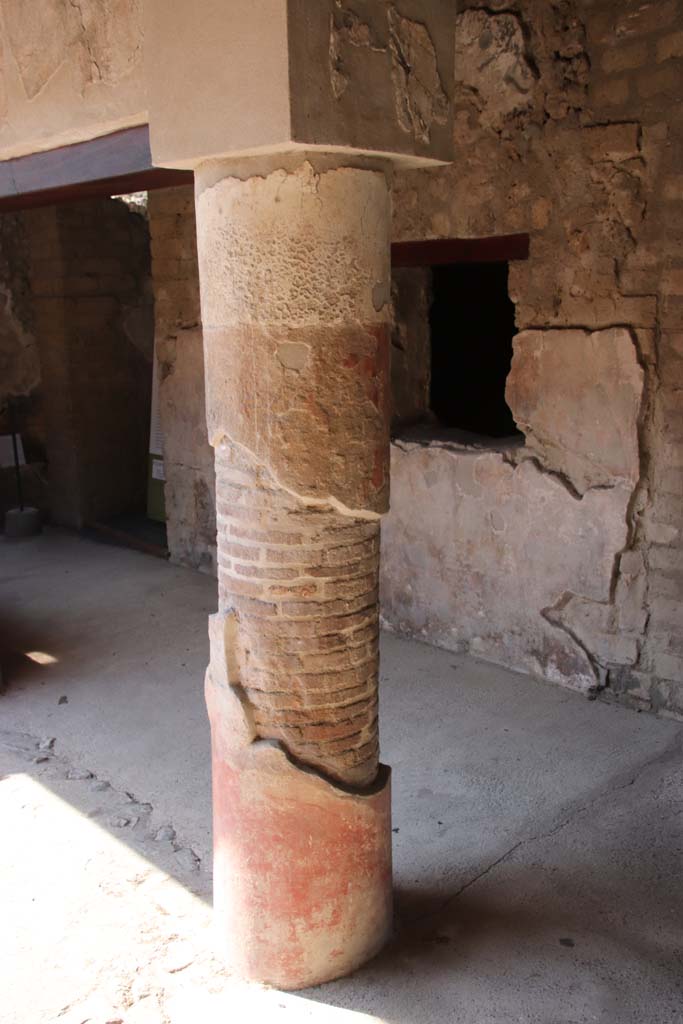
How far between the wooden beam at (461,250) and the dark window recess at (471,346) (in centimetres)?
54

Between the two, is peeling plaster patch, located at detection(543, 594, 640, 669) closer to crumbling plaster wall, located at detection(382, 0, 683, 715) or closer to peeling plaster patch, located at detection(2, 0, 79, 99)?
crumbling plaster wall, located at detection(382, 0, 683, 715)

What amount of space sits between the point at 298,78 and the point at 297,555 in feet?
3.83

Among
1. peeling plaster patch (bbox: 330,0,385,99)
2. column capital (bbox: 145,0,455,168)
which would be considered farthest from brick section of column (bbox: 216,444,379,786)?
peeling plaster patch (bbox: 330,0,385,99)

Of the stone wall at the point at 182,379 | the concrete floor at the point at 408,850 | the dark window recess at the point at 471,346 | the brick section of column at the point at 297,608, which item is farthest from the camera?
the stone wall at the point at 182,379

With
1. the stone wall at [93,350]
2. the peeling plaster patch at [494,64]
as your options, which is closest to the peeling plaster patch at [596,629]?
the peeling plaster patch at [494,64]

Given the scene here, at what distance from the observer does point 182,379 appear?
21.8ft

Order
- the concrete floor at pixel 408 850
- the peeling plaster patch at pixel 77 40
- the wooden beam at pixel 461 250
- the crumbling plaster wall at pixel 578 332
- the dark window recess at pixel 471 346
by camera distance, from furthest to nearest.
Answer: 1. the dark window recess at pixel 471 346
2. the wooden beam at pixel 461 250
3. the crumbling plaster wall at pixel 578 332
4. the peeling plaster patch at pixel 77 40
5. the concrete floor at pixel 408 850

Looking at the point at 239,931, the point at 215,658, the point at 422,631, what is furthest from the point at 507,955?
the point at 422,631

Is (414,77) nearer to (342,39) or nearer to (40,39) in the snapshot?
(342,39)

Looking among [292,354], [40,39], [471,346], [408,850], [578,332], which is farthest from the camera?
[471,346]

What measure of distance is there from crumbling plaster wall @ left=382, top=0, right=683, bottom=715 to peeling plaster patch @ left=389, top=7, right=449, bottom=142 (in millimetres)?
1863

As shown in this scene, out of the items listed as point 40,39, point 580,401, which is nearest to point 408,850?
point 580,401

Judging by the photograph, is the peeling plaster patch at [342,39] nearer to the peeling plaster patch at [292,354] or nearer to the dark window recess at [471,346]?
the peeling plaster patch at [292,354]

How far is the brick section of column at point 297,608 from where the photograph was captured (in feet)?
8.38
